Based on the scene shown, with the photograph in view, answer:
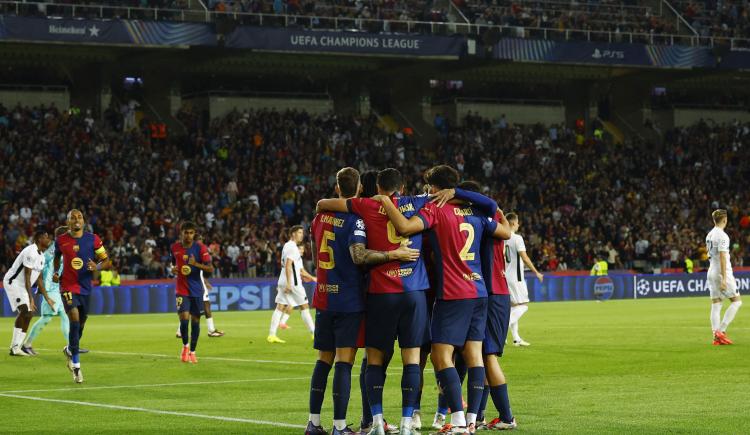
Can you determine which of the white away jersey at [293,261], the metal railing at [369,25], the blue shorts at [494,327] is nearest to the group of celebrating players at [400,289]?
the blue shorts at [494,327]

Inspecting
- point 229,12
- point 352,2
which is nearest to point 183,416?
point 229,12

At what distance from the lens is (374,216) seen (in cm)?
1103

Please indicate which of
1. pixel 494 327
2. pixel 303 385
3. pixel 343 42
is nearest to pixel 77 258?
pixel 303 385

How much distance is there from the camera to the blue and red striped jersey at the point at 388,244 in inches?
431

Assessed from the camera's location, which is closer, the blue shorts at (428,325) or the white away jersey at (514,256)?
the blue shorts at (428,325)

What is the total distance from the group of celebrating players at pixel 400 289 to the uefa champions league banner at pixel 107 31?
38.3 meters

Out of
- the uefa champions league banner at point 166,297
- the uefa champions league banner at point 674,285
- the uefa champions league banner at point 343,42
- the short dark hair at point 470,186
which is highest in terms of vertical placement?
the uefa champions league banner at point 343,42

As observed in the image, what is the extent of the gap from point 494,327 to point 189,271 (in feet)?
33.1

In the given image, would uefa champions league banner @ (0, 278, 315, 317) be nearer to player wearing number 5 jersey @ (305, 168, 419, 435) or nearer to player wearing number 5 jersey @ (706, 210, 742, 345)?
player wearing number 5 jersey @ (706, 210, 742, 345)

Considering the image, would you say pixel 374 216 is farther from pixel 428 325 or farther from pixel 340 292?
pixel 428 325

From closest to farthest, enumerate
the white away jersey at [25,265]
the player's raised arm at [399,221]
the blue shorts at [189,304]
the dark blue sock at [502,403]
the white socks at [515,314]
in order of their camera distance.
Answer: the player's raised arm at [399,221] < the dark blue sock at [502,403] < the blue shorts at [189,304] < the white socks at [515,314] < the white away jersey at [25,265]

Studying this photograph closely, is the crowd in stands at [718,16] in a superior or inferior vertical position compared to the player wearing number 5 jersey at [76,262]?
superior

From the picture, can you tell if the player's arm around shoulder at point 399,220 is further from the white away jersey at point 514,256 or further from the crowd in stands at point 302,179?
the crowd in stands at point 302,179

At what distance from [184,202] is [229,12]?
967 cm
